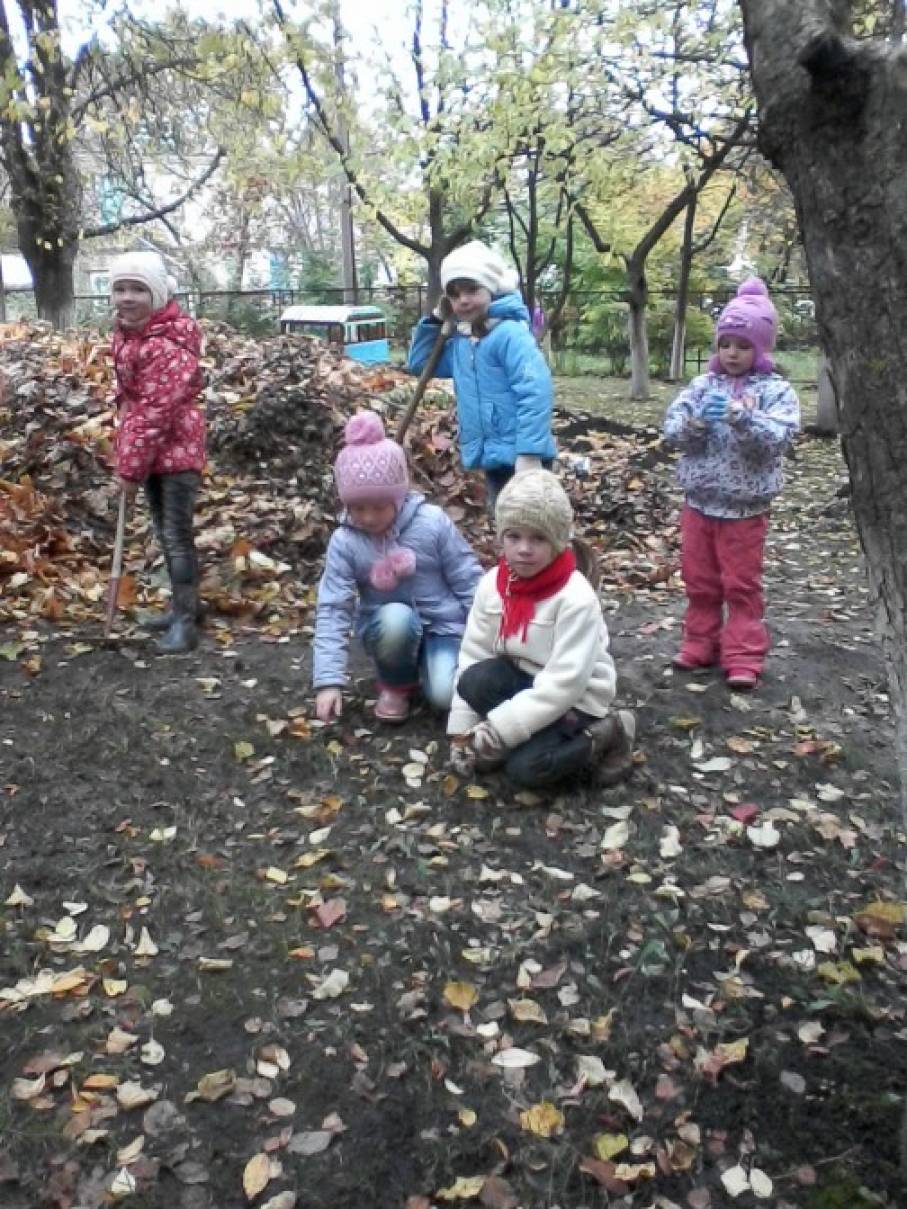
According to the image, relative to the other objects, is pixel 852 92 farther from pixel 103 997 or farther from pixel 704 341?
pixel 704 341

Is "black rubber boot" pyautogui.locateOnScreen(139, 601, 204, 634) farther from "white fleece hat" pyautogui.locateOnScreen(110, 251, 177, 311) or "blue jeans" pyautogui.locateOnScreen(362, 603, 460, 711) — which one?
"white fleece hat" pyautogui.locateOnScreen(110, 251, 177, 311)

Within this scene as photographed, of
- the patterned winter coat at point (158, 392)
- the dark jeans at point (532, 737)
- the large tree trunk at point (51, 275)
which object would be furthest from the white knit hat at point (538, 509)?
the large tree trunk at point (51, 275)

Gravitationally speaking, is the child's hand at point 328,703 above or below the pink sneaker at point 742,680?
above

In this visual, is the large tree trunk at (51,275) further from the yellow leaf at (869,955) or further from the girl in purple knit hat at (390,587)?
the yellow leaf at (869,955)

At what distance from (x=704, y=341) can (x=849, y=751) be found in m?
19.7

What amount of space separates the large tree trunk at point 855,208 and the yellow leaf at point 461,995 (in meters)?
1.42

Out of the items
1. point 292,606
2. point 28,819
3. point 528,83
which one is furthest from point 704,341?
point 28,819

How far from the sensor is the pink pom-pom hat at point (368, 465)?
384 centimetres

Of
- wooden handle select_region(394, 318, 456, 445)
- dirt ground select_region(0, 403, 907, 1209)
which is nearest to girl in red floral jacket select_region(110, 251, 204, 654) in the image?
dirt ground select_region(0, 403, 907, 1209)

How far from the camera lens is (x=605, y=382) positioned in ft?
62.8

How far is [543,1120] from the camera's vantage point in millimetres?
2359

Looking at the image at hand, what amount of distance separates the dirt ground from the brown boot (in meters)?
0.08

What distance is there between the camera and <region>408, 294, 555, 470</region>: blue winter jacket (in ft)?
14.7

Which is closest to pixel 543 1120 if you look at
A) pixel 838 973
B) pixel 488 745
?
pixel 838 973
